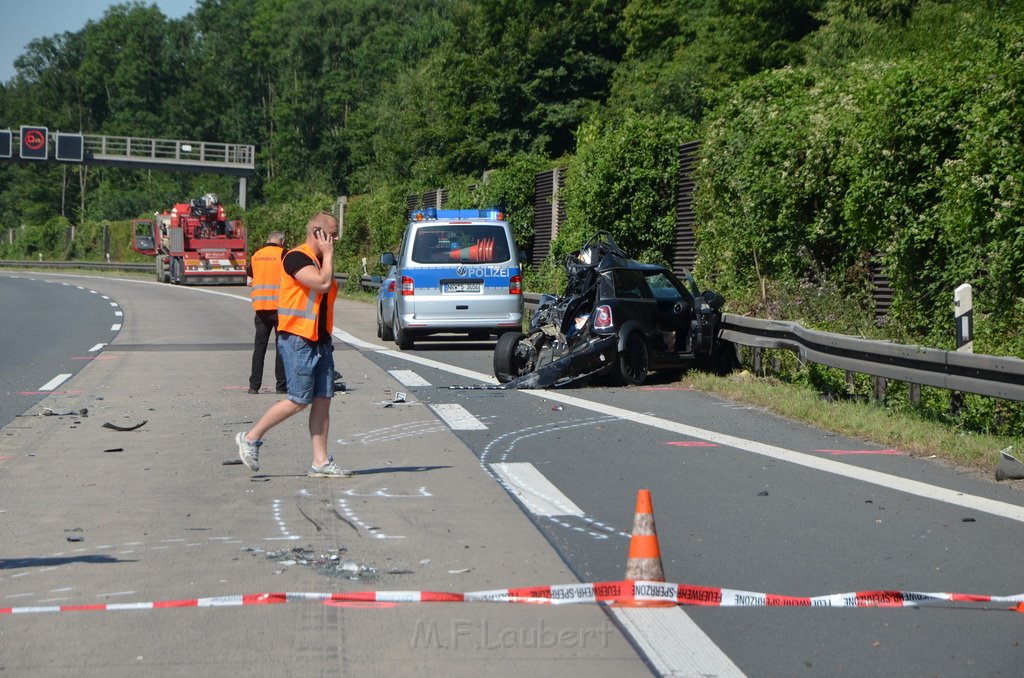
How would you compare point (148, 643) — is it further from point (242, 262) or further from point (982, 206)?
point (242, 262)

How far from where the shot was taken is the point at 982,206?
1152 cm

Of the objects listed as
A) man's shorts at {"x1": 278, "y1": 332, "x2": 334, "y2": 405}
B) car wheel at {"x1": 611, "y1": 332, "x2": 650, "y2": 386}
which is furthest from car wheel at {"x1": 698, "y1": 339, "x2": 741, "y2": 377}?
man's shorts at {"x1": 278, "y1": 332, "x2": 334, "y2": 405}

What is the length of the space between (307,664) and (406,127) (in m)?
68.7

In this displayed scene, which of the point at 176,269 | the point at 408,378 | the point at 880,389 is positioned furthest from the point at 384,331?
the point at 176,269

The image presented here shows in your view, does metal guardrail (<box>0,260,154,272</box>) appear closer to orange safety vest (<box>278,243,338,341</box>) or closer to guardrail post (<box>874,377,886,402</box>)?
guardrail post (<box>874,377,886,402</box>)

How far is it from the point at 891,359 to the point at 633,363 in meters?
3.77

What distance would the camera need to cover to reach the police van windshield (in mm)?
20750

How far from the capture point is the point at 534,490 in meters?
8.72

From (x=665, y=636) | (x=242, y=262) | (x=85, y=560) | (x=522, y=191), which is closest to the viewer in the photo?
(x=665, y=636)

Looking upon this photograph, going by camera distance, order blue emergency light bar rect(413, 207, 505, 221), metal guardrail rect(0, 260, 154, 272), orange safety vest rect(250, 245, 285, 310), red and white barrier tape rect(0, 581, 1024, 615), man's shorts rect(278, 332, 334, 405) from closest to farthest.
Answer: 1. red and white barrier tape rect(0, 581, 1024, 615)
2. man's shorts rect(278, 332, 334, 405)
3. orange safety vest rect(250, 245, 285, 310)
4. blue emergency light bar rect(413, 207, 505, 221)
5. metal guardrail rect(0, 260, 154, 272)

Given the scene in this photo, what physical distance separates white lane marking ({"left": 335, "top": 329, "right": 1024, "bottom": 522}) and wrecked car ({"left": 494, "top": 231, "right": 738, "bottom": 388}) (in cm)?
52

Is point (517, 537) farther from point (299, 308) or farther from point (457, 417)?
point (457, 417)

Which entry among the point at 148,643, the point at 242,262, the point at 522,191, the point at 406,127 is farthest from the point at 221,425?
the point at 406,127

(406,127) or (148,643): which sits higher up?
(406,127)
